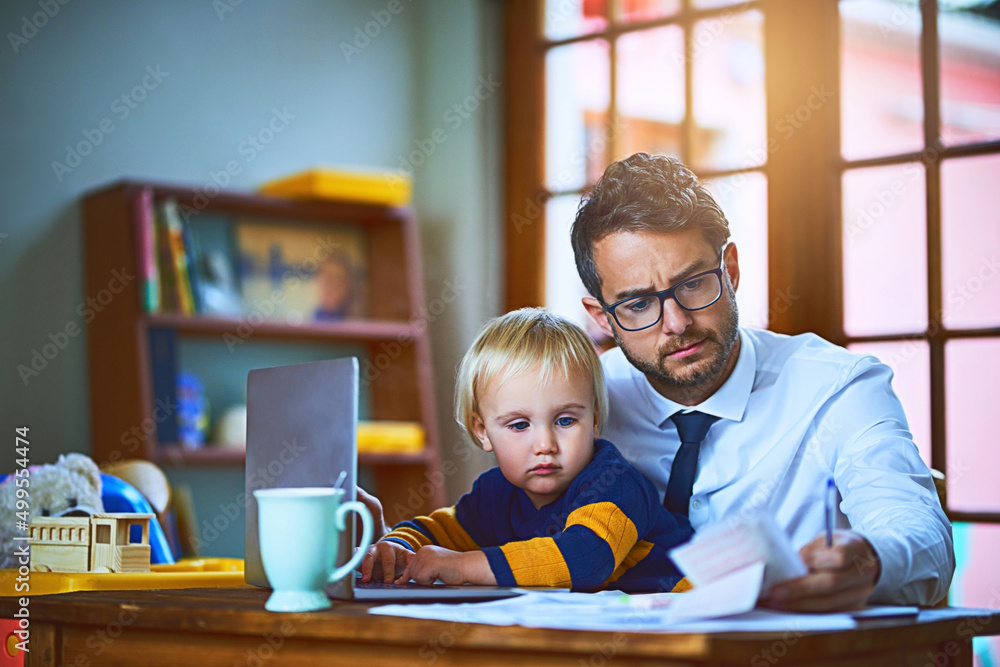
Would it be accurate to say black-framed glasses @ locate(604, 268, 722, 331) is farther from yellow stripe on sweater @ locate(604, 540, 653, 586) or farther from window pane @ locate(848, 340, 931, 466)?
window pane @ locate(848, 340, 931, 466)

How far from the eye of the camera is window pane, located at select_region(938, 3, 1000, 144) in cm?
299

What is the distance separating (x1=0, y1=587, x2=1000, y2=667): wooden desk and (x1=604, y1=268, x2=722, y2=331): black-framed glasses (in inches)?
27.0

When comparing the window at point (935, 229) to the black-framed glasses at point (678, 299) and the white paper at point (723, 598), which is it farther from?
the white paper at point (723, 598)

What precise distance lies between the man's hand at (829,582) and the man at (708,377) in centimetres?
48

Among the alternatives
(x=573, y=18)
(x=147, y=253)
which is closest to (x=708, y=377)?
(x=147, y=253)

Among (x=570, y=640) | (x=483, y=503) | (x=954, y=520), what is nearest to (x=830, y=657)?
(x=570, y=640)

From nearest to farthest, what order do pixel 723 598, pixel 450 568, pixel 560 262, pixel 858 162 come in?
1. pixel 723 598
2. pixel 450 568
3. pixel 858 162
4. pixel 560 262

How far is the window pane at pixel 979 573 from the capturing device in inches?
115

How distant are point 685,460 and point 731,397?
0.44ft

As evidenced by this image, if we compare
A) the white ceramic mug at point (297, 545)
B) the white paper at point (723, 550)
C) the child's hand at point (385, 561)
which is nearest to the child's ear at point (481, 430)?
the child's hand at point (385, 561)

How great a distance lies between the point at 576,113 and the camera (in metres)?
3.89

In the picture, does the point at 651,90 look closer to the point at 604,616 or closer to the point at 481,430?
the point at 481,430

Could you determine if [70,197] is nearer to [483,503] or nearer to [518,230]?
[518,230]

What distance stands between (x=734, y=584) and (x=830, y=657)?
0.34 ft
